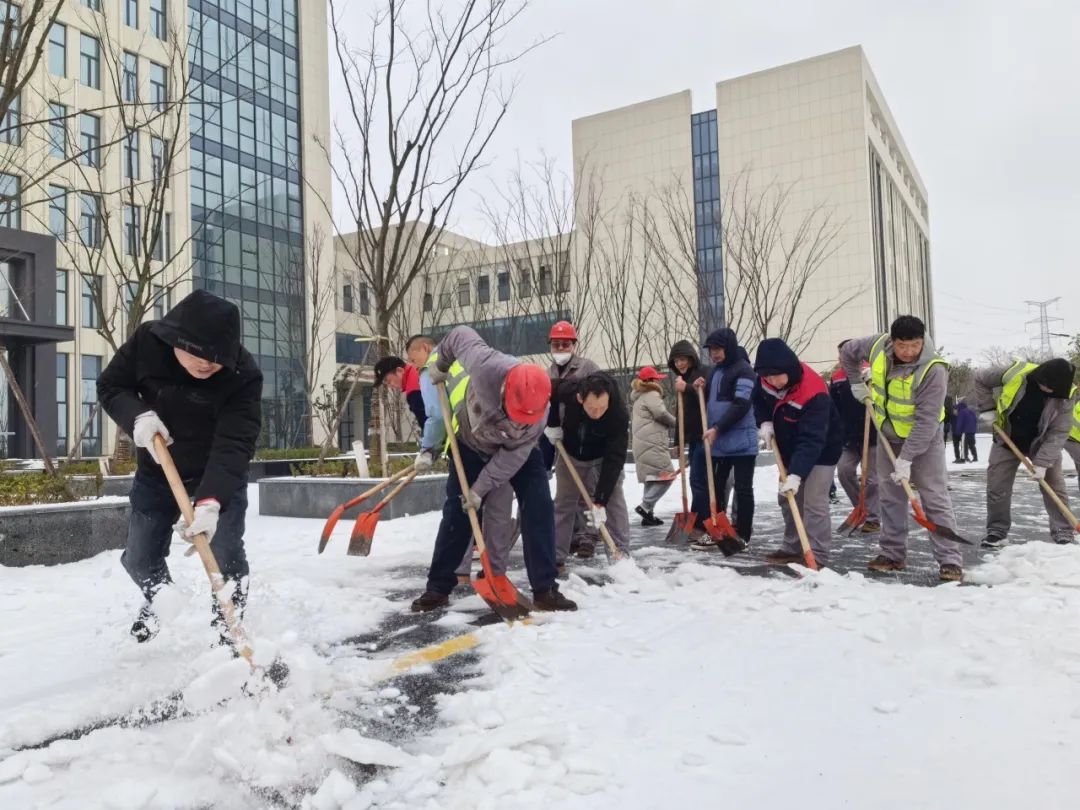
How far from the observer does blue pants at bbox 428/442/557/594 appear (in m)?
4.32

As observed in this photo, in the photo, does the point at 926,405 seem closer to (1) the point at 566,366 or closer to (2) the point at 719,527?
(2) the point at 719,527

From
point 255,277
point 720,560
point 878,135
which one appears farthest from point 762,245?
point 878,135

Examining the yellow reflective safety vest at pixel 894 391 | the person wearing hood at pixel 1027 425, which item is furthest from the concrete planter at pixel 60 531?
the person wearing hood at pixel 1027 425

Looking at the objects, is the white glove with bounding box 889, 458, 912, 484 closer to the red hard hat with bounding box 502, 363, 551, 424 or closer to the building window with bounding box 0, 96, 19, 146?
the red hard hat with bounding box 502, 363, 551, 424

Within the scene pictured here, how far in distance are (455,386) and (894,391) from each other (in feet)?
9.73

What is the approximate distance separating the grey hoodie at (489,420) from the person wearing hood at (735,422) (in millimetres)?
2470

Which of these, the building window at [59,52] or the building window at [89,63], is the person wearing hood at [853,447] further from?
the building window at [89,63]

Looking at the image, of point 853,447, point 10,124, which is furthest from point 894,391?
point 10,124

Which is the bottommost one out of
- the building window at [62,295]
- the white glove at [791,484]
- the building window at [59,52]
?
the white glove at [791,484]

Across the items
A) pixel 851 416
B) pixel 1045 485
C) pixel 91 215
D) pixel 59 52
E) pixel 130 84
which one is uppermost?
pixel 59 52

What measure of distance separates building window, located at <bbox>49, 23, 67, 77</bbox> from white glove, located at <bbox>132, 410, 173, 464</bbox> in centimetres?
2554

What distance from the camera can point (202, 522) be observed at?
3.04 m

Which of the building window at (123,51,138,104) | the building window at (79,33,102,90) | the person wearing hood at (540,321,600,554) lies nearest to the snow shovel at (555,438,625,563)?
the person wearing hood at (540,321,600,554)

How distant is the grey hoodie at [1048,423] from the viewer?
252 inches
